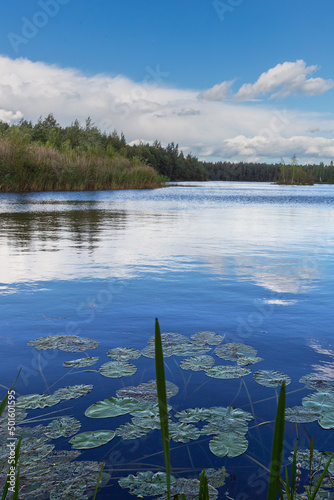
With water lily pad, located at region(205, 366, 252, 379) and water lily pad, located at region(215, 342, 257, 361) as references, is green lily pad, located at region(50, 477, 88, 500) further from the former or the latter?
water lily pad, located at region(215, 342, 257, 361)

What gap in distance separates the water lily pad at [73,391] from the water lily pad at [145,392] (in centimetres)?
22

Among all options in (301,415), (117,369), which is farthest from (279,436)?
(117,369)

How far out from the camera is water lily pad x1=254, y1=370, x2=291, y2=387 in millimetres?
3277

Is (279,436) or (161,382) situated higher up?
(161,382)

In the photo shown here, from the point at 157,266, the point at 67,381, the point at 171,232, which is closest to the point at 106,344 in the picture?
the point at 67,381

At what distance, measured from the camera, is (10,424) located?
2.64 metres

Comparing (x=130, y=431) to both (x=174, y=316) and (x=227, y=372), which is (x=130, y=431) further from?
(x=174, y=316)

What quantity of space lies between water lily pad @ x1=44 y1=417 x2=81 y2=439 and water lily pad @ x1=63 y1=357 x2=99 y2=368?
2.75ft

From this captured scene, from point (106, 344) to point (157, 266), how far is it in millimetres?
3914

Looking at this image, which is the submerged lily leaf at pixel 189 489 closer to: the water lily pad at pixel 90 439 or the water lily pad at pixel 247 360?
the water lily pad at pixel 90 439

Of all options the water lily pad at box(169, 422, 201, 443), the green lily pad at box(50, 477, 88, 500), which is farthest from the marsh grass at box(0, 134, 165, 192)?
the green lily pad at box(50, 477, 88, 500)

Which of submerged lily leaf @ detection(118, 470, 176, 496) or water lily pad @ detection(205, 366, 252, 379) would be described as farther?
water lily pad @ detection(205, 366, 252, 379)

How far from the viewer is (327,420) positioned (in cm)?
278

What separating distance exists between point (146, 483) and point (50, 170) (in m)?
29.5
